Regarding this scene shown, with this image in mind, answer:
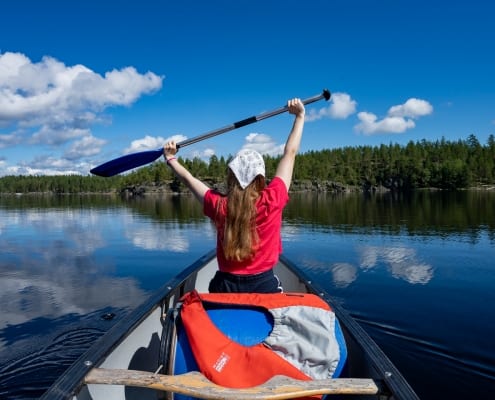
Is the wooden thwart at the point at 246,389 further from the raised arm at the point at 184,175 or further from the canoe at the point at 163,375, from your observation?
the raised arm at the point at 184,175

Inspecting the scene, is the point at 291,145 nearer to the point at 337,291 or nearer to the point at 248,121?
the point at 248,121

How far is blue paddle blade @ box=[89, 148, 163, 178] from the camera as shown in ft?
17.5

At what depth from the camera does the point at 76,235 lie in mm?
24922

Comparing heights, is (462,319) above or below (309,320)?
below

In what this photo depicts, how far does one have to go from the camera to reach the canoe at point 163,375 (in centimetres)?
249

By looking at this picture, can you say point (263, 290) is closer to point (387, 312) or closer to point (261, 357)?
point (261, 357)

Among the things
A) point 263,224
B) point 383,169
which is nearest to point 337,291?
point 263,224

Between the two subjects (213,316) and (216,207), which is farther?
(216,207)

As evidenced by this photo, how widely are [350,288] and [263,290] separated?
7.81m

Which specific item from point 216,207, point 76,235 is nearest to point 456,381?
point 216,207

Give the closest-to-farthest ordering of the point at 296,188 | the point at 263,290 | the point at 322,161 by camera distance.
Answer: the point at 263,290 < the point at 296,188 < the point at 322,161

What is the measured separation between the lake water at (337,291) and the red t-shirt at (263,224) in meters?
3.44

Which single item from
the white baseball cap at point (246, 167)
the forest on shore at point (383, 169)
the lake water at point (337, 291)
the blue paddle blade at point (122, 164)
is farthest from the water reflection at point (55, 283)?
the forest on shore at point (383, 169)

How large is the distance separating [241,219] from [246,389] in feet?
3.99
